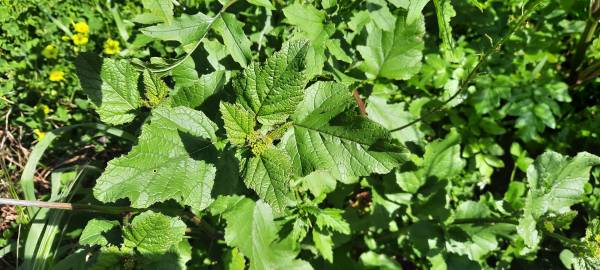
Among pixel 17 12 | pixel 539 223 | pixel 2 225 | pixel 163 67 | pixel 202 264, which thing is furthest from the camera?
pixel 17 12

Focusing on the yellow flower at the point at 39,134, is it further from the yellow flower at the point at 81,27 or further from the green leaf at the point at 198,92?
the green leaf at the point at 198,92

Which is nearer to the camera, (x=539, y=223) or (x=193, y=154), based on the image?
(x=193, y=154)

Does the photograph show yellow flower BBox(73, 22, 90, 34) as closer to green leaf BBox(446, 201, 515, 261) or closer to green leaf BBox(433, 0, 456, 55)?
green leaf BBox(433, 0, 456, 55)

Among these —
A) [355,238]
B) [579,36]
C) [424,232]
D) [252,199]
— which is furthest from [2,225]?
[579,36]

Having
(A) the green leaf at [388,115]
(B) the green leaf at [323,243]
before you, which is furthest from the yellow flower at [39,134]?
(A) the green leaf at [388,115]

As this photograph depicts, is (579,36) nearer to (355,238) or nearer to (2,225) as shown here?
(355,238)

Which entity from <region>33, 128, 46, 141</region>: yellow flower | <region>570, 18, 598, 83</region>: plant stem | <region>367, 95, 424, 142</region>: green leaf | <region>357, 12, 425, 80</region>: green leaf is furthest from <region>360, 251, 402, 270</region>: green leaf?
<region>33, 128, 46, 141</region>: yellow flower

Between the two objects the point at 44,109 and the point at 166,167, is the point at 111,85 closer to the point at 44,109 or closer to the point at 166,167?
the point at 166,167

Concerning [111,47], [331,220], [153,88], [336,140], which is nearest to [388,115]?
[331,220]
